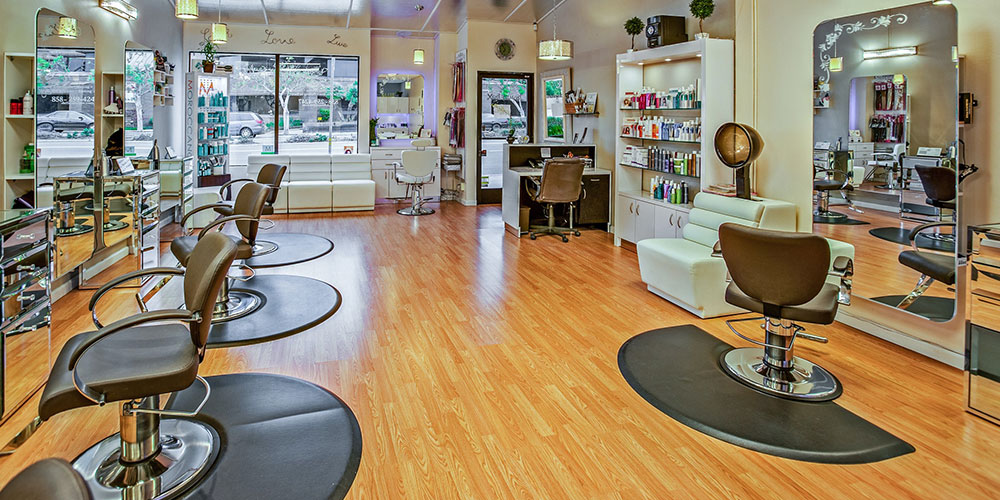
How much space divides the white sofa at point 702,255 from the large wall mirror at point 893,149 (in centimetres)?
34

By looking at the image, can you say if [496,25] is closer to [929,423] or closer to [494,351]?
[494,351]

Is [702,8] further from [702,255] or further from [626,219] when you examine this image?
[702,255]

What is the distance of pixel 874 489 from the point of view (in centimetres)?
220

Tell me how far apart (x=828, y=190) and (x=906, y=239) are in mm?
660

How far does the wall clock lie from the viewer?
9898 mm

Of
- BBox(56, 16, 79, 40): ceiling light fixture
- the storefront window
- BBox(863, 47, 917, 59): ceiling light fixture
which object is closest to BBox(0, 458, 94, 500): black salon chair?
BBox(863, 47, 917, 59): ceiling light fixture

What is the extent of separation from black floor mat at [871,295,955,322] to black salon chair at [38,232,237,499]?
362 cm

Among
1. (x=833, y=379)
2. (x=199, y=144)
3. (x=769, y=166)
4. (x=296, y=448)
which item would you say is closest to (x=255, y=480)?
(x=296, y=448)

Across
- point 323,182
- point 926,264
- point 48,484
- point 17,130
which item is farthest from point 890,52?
point 323,182

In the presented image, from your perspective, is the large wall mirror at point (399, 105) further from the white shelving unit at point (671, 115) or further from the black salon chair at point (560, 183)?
the white shelving unit at point (671, 115)

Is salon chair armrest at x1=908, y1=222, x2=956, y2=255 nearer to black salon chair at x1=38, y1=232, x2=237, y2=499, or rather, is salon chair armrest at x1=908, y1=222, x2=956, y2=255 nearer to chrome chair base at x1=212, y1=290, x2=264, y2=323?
black salon chair at x1=38, y1=232, x2=237, y2=499

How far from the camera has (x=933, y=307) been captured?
11.2 feet

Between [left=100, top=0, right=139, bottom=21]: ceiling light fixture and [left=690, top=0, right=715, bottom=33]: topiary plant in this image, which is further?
[left=100, top=0, right=139, bottom=21]: ceiling light fixture

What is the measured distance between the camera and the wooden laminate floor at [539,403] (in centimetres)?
226
